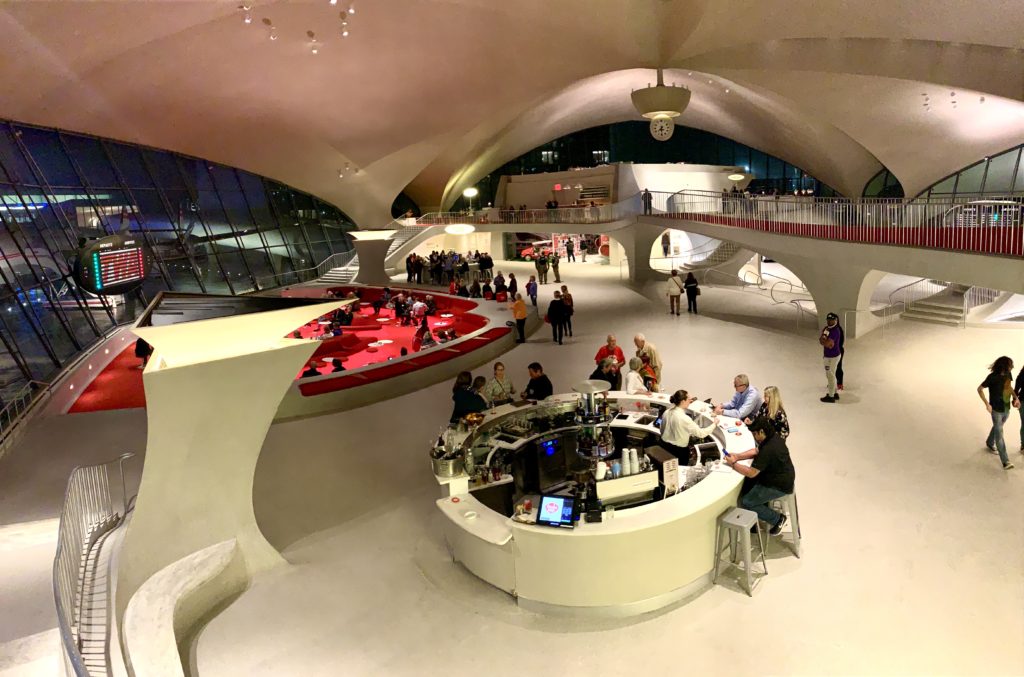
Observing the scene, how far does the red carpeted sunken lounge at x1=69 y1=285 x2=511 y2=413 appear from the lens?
39.5ft

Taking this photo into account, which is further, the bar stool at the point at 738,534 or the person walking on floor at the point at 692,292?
the person walking on floor at the point at 692,292

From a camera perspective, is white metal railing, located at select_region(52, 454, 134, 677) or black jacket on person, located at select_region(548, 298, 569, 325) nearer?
white metal railing, located at select_region(52, 454, 134, 677)

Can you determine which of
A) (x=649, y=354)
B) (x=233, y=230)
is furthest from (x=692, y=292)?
(x=233, y=230)

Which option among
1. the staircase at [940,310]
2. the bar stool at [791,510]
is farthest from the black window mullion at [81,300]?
the staircase at [940,310]

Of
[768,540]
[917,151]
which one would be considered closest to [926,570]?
[768,540]

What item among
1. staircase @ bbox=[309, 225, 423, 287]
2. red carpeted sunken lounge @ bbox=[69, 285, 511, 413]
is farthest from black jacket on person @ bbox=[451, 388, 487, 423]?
staircase @ bbox=[309, 225, 423, 287]

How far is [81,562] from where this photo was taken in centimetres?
569

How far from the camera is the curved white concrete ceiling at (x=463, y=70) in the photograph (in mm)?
14602

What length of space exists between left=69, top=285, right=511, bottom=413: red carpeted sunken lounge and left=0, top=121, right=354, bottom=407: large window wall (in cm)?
96

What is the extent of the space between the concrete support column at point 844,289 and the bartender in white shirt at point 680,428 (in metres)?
8.57

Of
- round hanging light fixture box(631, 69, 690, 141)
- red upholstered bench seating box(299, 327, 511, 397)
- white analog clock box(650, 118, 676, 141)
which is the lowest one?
red upholstered bench seating box(299, 327, 511, 397)

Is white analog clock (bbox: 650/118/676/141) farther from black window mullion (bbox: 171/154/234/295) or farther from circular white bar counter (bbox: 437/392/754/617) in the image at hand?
black window mullion (bbox: 171/154/234/295)

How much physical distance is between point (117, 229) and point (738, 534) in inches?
792

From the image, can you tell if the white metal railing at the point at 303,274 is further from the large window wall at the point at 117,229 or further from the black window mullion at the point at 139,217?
the black window mullion at the point at 139,217
